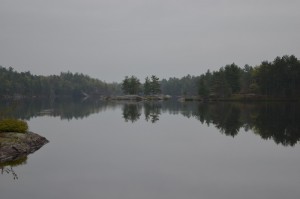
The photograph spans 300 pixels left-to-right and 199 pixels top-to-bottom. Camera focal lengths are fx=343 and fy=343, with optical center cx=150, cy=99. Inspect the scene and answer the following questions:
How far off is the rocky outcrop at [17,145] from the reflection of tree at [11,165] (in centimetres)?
71

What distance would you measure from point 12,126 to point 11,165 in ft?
29.1

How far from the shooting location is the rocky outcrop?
83.0 feet

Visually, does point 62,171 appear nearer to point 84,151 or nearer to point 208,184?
point 84,151

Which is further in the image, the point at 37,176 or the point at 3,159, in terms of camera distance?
the point at 3,159

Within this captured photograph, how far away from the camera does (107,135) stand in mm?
37531

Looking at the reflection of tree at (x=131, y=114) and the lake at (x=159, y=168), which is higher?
the reflection of tree at (x=131, y=114)

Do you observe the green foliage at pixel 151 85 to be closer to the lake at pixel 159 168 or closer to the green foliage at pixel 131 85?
the green foliage at pixel 131 85

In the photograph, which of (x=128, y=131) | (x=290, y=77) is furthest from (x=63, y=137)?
(x=290, y=77)

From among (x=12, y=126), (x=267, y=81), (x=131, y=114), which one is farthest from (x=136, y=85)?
(x=12, y=126)

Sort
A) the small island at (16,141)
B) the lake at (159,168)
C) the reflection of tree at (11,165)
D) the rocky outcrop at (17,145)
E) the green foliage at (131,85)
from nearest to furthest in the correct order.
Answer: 1. the lake at (159,168)
2. the reflection of tree at (11,165)
3. the rocky outcrop at (17,145)
4. the small island at (16,141)
5. the green foliage at (131,85)

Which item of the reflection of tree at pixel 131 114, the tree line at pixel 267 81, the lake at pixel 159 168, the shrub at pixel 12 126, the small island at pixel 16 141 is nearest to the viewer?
the lake at pixel 159 168

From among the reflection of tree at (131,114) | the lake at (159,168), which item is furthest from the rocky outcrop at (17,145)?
the reflection of tree at (131,114)

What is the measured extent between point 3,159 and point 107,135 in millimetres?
14344

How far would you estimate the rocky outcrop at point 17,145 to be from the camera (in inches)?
996
